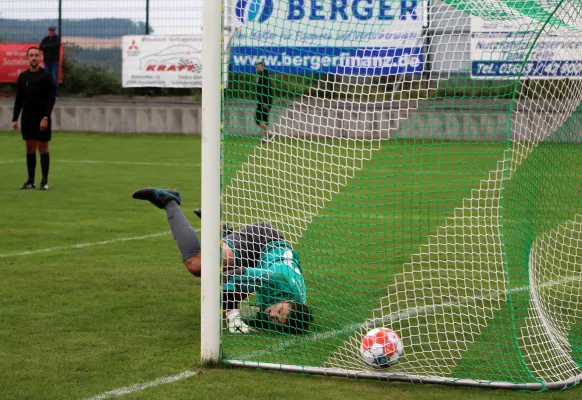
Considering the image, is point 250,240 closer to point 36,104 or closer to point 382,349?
point 382,349

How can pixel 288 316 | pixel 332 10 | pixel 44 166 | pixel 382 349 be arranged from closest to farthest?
pixel 382 349 → pixel 288 316 → pixel 332 10 → pixel 44 166

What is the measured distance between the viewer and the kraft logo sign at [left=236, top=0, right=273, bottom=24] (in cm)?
559

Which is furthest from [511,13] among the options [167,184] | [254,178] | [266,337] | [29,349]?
[167,184]

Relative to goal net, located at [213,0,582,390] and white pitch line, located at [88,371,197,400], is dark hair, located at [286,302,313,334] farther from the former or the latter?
white pitch line, located at [88,371,197,400]

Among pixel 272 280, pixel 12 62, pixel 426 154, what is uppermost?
pixel 12 62

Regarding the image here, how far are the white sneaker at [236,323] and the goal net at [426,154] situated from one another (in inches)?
3.3

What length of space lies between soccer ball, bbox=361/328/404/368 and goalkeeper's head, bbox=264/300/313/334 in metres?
0.56

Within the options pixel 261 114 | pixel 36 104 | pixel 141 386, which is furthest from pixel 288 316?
pixel 36 104

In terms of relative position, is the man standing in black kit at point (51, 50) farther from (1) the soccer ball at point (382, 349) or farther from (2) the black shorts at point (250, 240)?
(1) the soccer ball at point (382, 349)

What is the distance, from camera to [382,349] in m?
5.09

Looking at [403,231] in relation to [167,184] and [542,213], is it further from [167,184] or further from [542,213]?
[167,184]

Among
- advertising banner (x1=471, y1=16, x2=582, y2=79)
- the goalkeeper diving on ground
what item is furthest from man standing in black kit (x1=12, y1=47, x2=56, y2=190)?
advertising banner (x1=471, y1=16, x2=582, y2=79)

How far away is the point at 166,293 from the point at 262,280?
1.43m

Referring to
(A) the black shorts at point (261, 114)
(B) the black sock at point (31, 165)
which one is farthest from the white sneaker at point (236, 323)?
(B) the black sock at point (31, 165)
